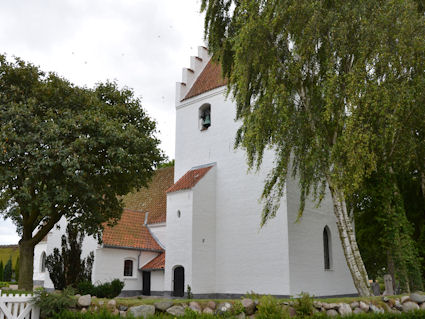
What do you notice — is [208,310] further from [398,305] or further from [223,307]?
[398,305]

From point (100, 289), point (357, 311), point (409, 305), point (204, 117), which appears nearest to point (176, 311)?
point (357, 311)

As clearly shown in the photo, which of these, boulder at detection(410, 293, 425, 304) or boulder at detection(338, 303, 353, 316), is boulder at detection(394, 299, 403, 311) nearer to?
boulder at detection(410, 293, 425, 304)

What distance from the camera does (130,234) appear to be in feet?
72.3

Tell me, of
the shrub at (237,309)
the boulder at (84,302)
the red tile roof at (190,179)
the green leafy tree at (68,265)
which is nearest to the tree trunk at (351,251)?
the shrub at (237,309)

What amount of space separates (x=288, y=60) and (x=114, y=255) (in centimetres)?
1431

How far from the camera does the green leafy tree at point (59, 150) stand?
12.3m

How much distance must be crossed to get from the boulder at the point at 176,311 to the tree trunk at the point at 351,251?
5.46 m

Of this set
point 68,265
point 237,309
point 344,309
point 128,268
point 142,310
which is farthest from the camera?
point 128,268

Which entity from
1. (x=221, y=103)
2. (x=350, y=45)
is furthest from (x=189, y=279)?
(x=350, y=45)

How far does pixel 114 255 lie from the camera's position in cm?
2097

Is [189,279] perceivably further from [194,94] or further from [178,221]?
[194,94]

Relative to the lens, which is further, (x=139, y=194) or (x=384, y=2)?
(x=139, y=194)

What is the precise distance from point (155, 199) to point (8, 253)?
72.9 feet

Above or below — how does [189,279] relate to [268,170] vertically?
below
